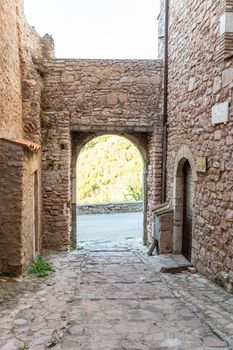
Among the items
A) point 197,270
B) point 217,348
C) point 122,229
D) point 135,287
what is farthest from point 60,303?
point 122,229

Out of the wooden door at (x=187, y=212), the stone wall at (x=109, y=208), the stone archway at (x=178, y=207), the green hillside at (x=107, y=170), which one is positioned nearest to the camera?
the wooden door at (x=187, y=212)

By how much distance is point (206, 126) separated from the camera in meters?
5.65

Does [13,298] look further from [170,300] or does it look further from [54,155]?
[54,155]

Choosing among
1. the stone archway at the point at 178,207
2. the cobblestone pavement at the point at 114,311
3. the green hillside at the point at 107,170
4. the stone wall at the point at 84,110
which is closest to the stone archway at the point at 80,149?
the stone wall at the point at 84,110

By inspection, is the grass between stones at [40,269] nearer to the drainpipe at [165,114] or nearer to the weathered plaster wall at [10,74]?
the weathered plaster wall at [10,74]

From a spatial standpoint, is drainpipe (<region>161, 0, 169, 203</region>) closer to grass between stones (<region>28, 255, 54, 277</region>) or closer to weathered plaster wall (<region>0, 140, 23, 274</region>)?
grass between stones (<region>28, 255, 54, 277</region>)

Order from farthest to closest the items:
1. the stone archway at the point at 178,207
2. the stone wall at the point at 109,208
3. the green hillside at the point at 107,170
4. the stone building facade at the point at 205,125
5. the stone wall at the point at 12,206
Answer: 1. the green hillside at the point at 107,170
2. the stone wall at the point at 109,208
3. the stone archway at the point at 178,207
4. the stone wall at the point at 12,206
5. the stone building facade at the point at 205,125

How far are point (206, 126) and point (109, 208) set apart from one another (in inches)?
440

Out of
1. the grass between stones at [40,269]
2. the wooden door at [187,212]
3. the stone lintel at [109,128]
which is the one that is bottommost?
the grass between stones at [40,269]

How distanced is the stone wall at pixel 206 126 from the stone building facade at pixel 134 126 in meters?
0.02

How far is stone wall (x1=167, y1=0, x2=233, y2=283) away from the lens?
16.0ft

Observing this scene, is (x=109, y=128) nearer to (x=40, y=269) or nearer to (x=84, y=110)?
(x=84, y=110)

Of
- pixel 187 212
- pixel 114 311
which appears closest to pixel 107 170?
pixel 187 212

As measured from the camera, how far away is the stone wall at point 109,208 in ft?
52.6
